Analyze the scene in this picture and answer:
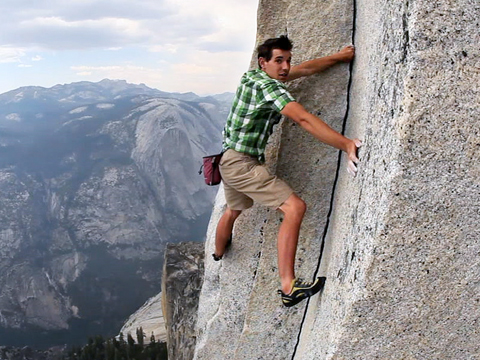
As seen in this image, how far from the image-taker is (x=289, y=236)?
600 centimetres

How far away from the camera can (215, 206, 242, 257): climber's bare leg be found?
7.66m

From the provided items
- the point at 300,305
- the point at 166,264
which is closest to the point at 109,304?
the point at 166,264

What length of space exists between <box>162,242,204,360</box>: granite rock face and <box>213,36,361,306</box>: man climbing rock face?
8.40m

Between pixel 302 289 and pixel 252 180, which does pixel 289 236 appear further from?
pixel 252 180

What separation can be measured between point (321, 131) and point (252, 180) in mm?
1458

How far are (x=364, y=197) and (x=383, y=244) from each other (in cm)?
65

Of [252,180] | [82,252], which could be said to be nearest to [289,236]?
[252,180]

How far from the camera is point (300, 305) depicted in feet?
24.7

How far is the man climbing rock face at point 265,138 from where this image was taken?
18.5ft

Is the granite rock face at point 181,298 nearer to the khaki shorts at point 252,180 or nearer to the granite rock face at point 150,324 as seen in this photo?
the khaki shorts at point 252,180

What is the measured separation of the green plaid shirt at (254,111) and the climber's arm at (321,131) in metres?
0.19

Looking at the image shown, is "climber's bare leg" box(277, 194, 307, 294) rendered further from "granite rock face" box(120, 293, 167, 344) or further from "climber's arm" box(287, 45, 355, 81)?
"granite rock face" box(120, 293, 167, 344)

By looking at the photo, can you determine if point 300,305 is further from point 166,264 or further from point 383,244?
point 166,264

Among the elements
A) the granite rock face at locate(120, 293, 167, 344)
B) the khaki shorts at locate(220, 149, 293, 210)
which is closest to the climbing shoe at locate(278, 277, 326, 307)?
the khaki shorts at locate(220, 149, 293, 210)
